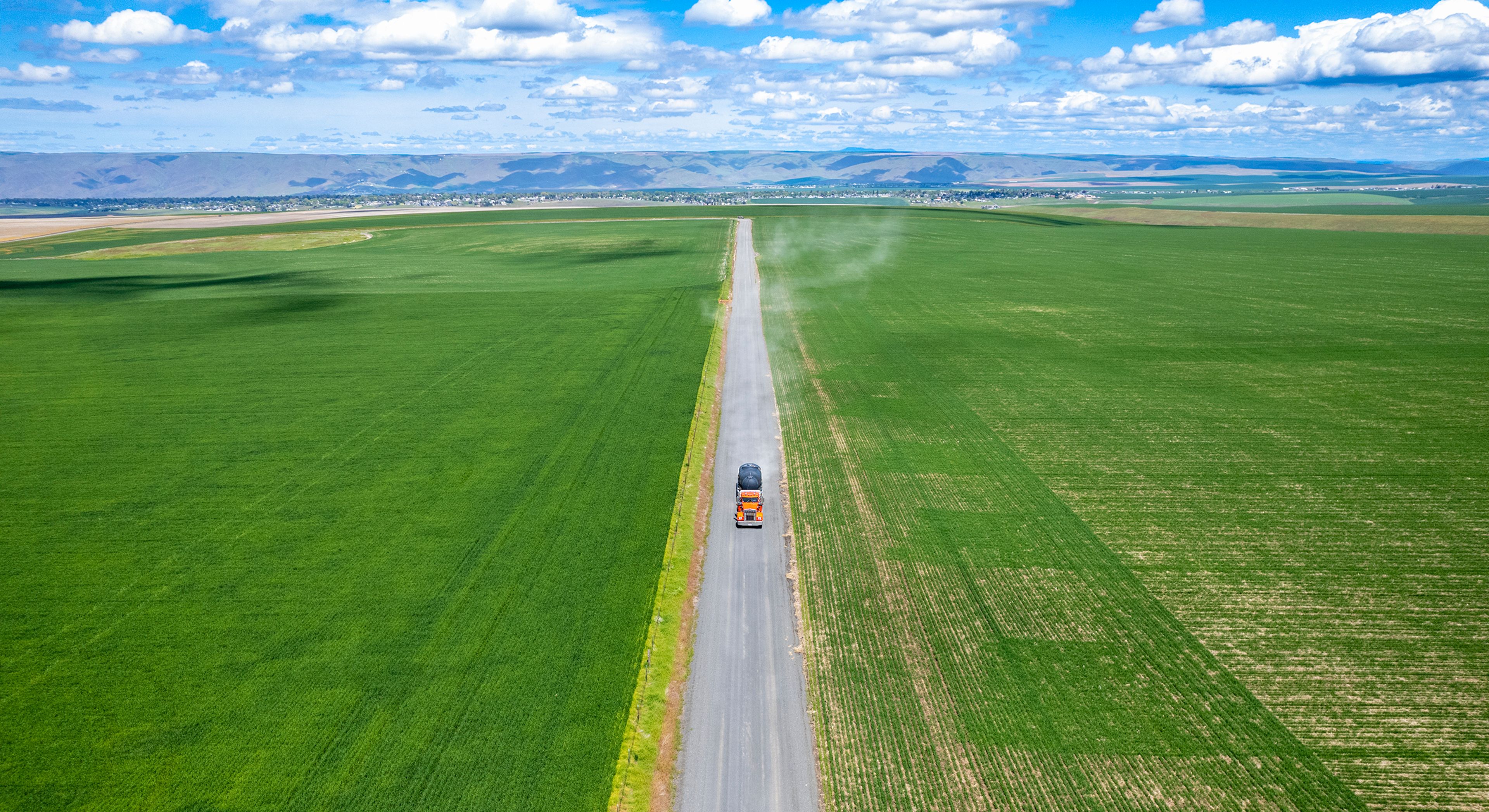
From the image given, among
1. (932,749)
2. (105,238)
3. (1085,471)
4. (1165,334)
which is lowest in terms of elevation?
(932,749)

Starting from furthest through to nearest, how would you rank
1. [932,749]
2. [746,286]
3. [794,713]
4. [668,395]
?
[746,286] → [668,395] → [794,713] → [932,749]

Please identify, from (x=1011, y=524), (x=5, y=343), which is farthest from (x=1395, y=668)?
(x=5, y=343)

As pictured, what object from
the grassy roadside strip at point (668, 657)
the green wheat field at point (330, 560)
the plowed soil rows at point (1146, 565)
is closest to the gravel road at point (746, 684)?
the grassy roadside strip at point (668, 657)

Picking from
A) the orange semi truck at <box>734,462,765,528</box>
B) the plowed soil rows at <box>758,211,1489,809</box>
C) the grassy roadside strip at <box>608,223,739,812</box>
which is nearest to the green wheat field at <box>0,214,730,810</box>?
the grassy roadside strip at <box>608,223,739,812</box>

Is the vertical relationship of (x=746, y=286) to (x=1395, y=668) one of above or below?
above

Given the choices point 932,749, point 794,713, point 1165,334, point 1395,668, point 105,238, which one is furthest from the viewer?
point 105,238

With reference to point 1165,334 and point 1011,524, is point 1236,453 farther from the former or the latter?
point 1165,334

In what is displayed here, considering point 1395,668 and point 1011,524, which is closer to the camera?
point 1395,668

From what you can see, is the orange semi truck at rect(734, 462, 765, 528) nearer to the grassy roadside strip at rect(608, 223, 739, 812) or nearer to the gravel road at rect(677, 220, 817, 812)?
the gravel road at rect(677, 220, 817, 812)
